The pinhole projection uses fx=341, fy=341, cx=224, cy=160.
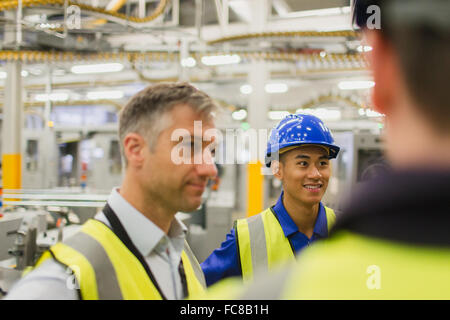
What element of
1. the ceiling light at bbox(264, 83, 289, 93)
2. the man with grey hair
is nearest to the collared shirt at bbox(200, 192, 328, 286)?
the man with grey hair

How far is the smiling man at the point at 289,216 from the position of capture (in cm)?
163

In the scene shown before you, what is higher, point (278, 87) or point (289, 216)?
point (278, 87)

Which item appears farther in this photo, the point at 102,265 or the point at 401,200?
the point at 102,265

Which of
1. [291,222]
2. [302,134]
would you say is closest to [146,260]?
[291,222]

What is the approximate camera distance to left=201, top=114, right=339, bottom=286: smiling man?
163 cm

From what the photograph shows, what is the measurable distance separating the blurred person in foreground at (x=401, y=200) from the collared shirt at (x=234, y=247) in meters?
1.16

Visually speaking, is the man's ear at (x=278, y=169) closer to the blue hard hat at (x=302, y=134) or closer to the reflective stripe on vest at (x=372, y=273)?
the blue hard hat at (x=302, y=134)

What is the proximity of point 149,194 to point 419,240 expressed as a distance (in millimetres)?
774

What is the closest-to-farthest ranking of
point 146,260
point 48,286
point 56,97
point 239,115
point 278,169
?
point 48,286 → point 146,260 → point 278,169 → point 239,115 → point 56,97

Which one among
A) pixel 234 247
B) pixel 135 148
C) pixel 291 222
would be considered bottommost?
pixel 234 247

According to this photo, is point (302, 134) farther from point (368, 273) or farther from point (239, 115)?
point (239, 115)

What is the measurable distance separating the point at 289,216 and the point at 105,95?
12.5 meters

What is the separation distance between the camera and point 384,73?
1.61ft
